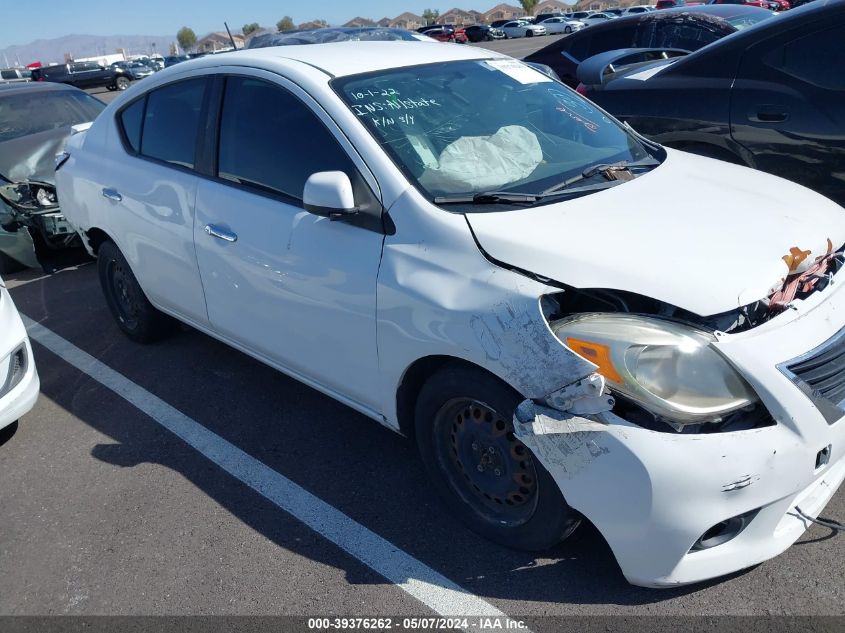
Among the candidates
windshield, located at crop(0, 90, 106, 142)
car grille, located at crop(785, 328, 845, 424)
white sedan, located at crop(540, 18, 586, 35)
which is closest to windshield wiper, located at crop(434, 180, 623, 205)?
car grille, located at crop(785, 328, 845, 424)

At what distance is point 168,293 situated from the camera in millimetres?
3980

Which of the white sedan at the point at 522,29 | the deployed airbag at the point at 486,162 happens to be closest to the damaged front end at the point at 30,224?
the deployed airbag at the point at 486,162

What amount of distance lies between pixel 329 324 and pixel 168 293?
5.01ft

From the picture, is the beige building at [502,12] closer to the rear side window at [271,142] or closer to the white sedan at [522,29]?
the white sedan at [522,29]

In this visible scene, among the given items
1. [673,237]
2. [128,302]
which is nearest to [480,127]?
[673,237]

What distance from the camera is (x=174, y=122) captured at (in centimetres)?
382

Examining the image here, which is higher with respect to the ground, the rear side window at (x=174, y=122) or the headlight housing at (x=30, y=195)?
the rear side window at (x=174, y=122)

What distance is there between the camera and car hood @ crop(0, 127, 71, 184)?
645 cm

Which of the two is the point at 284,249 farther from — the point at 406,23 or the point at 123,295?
the point at 406,23

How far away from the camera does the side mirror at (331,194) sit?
8.66ft

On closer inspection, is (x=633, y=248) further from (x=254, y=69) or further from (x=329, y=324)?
(x=254, y=69)

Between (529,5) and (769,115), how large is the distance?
9874 centimetres

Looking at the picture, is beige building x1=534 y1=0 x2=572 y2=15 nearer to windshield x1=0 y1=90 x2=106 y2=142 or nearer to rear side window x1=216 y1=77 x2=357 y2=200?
windshield x1=0 y1=90 x2=106 y2=142

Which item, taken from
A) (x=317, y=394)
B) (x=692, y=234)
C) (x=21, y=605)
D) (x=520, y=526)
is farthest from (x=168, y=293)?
A: (x=692, y=234)
